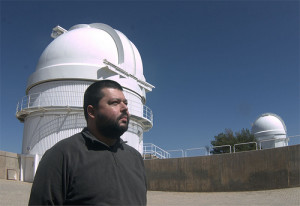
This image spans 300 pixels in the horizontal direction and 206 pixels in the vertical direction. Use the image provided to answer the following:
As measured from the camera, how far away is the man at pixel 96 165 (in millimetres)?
1727

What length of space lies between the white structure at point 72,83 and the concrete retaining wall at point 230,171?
4.06 metres

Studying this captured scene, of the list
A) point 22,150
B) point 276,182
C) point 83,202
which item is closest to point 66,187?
point 83,202

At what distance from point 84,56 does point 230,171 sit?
11422 millimetres

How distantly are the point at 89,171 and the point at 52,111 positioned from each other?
→ 674 inches

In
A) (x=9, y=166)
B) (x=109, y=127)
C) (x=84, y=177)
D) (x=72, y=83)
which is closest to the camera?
(x=84, y=177)

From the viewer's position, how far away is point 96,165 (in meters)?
1.84

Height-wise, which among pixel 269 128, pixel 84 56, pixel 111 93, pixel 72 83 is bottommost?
pixel 111 93

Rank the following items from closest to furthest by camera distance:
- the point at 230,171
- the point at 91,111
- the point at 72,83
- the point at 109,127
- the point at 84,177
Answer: the point at 84,177, the point at 109,127, the point at 91,111, the point at 230,171, the point at 72,83

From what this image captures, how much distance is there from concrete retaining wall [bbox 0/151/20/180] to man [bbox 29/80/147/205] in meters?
16.1

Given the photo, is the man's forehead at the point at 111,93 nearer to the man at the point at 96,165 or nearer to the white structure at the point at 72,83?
the man at the point at 96,165

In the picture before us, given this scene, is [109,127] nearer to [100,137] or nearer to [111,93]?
[100,137]

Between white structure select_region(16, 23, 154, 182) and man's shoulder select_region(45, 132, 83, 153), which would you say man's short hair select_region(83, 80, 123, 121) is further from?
white structure select_region(16, 23, 154, 182)

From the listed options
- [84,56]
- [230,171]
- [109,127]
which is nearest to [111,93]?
[109,127]

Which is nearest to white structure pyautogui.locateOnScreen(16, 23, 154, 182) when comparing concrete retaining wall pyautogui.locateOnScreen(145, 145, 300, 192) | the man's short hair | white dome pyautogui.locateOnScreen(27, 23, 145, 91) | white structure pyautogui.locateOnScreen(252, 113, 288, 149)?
white dome pyautogui.locateOnScreen(27, 23, 145, 91)
